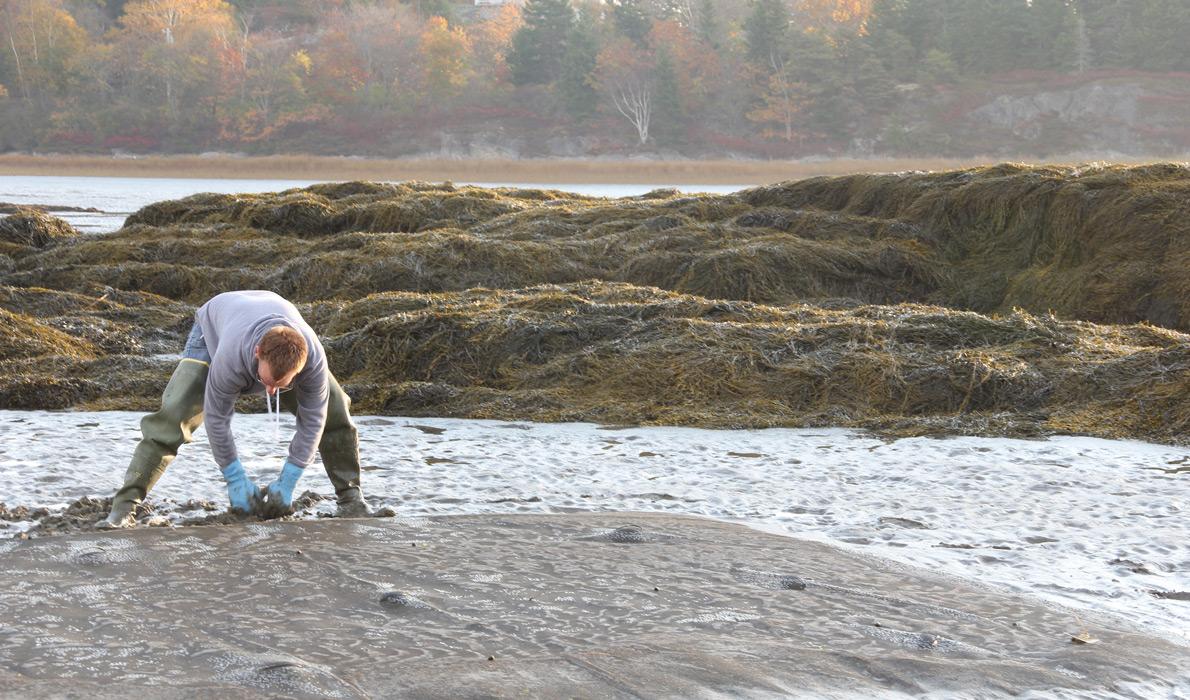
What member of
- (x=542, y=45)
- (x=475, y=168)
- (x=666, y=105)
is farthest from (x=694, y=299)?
(x=542, y=45)

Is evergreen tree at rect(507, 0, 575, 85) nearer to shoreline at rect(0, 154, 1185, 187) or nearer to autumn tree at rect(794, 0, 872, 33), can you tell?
shoreline at rect(0, 154, 1185, 187)

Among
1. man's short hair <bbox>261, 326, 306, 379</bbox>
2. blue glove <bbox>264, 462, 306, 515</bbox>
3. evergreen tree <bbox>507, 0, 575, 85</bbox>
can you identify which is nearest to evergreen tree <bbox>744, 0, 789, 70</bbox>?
evergreen tree <bbox>507, 0, 575, 85</bbox>

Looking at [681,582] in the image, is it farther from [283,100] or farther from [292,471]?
[283,100]

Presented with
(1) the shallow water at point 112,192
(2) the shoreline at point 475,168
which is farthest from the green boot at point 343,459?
(2) the shoreline at point 475,168

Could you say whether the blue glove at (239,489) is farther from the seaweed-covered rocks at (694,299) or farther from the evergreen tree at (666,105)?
the evergreen tree at (666,105)

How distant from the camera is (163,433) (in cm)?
439

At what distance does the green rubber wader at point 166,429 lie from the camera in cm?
439

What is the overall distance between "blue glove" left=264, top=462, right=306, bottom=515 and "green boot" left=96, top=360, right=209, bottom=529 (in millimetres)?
359

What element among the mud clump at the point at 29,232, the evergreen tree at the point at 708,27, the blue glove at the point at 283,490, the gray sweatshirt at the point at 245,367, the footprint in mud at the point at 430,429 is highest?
the evergreen tree at the point at 708,27

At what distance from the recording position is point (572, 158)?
175ft

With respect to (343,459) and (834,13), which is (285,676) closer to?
(343,459)

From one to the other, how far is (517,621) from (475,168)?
48271 mm

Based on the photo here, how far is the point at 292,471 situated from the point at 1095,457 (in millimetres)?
3637

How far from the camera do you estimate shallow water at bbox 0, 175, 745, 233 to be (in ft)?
77.9
